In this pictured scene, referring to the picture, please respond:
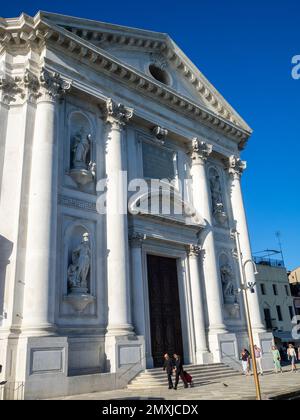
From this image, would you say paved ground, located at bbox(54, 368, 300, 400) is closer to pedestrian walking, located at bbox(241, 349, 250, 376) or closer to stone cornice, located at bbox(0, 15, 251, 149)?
pedestrian walking, located at bbox(241, 349, 250, 376)

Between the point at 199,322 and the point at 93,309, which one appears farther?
the point at 199,322

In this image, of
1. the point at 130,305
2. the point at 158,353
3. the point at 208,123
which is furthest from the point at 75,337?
the point at 208,123

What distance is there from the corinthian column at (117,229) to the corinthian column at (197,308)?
16.0ft

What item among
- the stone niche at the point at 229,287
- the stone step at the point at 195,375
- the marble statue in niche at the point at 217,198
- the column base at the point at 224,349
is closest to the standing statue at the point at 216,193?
the marble statue in niche at the point at 217,198

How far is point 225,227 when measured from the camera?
24.1 meters

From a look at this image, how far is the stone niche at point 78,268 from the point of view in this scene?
15.3 m

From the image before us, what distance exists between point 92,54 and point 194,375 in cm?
1535

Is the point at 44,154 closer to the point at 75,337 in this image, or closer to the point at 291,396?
the point at 75,337

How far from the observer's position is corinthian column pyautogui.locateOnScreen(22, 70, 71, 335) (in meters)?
13.8

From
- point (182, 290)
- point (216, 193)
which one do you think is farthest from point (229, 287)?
point (216, 193)

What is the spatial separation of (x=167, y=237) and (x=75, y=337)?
7.13 meters

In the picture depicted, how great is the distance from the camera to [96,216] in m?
17.4

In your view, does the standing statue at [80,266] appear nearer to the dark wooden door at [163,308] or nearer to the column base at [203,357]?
the dark wooden door at [163,308]

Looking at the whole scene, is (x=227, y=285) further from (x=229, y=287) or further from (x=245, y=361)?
(x=245, y=361)
